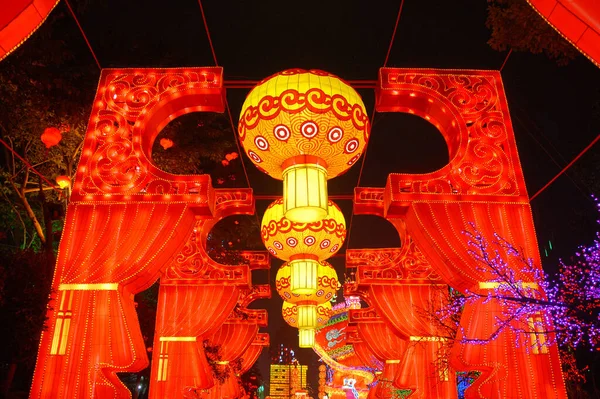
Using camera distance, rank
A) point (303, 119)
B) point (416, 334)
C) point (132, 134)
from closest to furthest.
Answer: point (303, 119)
point (132, 134)
point (416, 334)

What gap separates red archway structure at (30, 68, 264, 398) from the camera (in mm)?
3717

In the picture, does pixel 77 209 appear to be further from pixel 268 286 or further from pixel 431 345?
pixel 268 286

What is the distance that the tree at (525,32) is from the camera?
420 cm

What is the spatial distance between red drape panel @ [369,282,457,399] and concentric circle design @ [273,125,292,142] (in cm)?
332


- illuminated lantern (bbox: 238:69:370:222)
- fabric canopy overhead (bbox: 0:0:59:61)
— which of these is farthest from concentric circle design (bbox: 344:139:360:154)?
fabric canopy overhead (bbox: 0:0:59:61)

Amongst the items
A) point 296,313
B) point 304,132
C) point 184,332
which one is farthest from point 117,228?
point 296,313

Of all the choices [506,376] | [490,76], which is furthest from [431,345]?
[490,76]

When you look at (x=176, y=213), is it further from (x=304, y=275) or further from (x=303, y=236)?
(x=304, y=275)

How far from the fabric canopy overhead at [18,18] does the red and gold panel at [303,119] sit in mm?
1821

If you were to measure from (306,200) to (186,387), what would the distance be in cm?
396

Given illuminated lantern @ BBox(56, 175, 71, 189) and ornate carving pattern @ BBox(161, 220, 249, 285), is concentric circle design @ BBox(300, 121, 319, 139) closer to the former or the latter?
ornate carving pattern @ BBox(161, 220, 249, 285)

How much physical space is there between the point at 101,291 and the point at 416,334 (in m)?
3.84

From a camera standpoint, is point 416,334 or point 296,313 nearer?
point 416,334

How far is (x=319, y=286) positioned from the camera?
7.91 meters
